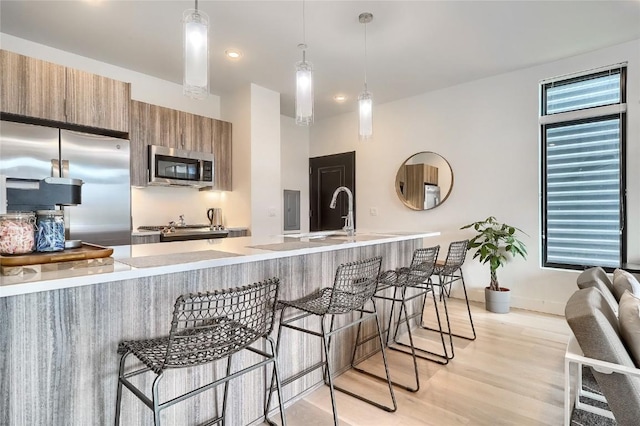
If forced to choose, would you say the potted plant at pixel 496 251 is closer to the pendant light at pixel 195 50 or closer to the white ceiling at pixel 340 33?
the white ceiling at pixel 340 33

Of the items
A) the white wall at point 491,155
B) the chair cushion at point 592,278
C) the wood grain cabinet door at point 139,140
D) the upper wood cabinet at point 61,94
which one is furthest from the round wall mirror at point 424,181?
the upper wood cabinet at point 61,94

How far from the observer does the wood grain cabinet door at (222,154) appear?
14.1 ft

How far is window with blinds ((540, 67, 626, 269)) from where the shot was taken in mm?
3379

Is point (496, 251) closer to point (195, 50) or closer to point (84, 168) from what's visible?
point (195, 50)

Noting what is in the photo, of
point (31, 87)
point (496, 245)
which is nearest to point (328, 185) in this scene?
point (496, 245)

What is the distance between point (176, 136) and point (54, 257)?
2918mm

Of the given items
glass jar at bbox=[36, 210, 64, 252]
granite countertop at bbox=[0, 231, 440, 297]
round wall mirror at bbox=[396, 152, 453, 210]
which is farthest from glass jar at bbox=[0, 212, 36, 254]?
round wall mirror at bbox=[396, 152, 453, 210]

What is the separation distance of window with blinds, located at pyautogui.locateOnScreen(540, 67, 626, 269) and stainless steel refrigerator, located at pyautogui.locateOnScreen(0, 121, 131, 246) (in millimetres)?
4661

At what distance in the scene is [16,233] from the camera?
4.07ft

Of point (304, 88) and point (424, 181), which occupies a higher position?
point (304, 88)

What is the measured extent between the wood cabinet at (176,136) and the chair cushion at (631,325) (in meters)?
4.02

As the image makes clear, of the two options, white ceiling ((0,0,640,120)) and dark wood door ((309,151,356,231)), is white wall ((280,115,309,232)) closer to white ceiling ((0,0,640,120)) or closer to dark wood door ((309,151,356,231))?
dark wood door ((309,151,356,231))

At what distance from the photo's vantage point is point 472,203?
422 centimetres

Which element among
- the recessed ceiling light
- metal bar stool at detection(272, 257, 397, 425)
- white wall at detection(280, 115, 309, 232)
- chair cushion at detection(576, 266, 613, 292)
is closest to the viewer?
metal bar stool at detection(272, 257, 397, 425)
